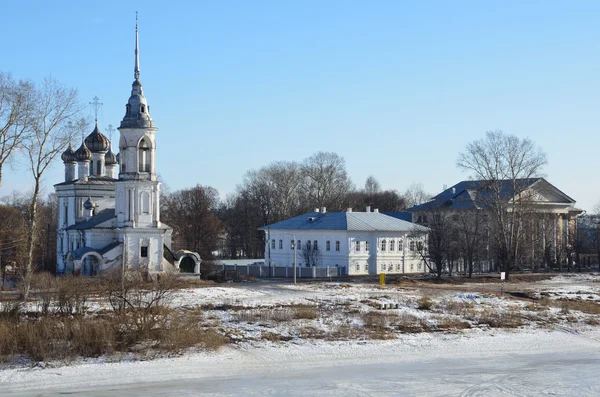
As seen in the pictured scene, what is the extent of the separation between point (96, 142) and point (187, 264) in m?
15.0

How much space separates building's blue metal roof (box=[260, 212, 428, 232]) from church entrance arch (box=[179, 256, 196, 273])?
11625mm

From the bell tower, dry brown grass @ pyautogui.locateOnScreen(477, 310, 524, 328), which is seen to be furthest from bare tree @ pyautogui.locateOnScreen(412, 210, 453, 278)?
dry brown grass @ pyautogui.locateOnScreen(477, 310, 524, 328)

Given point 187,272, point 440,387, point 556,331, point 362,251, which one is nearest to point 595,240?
point 362,251

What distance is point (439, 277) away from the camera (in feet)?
177

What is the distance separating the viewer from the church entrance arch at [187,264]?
176 feet

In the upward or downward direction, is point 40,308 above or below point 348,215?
below

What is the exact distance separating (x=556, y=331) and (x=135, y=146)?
92.4 ft

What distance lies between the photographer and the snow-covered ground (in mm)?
22641

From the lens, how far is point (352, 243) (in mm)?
60812

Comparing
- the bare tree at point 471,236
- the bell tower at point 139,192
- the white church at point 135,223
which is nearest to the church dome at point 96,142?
the white church at point 135,223

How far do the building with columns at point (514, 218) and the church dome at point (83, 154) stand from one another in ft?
82.8

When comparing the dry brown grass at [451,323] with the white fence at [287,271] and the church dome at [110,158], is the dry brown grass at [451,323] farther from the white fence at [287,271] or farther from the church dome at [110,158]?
the church dome at [110,158]

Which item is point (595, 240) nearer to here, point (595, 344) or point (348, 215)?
point (348, 215)

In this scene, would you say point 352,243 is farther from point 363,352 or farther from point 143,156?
point 363,352
